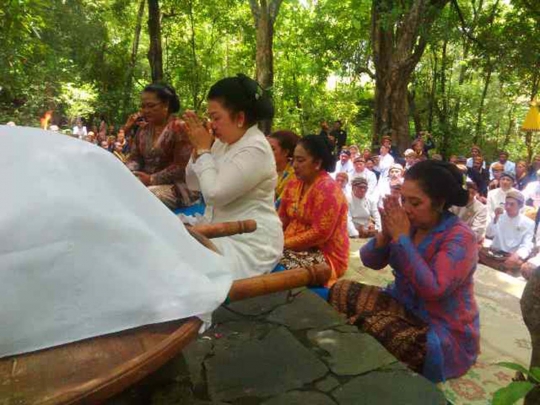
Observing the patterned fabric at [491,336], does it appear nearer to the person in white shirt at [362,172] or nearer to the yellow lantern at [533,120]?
the person in white shirt at [362,172]

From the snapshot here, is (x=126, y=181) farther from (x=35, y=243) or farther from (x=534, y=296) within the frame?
(x=534, y=296)

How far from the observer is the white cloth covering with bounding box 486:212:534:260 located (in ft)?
18.6

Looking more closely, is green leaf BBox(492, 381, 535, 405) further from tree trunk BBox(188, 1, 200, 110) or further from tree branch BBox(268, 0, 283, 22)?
tree trunk BBox(188, 1, 200, 110)

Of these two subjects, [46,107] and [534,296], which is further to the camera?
[46,107]

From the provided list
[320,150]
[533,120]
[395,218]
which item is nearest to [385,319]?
[395,218]

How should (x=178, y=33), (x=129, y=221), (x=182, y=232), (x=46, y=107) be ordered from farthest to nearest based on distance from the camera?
(x=178, y=33), (x=46, y=107), (x=182, y=232), (x=129, y=221)

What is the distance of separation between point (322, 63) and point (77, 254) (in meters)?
12.7

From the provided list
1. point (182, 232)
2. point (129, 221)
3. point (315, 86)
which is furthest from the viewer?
point (315, 86)

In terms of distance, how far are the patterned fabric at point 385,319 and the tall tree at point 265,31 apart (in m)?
6.60

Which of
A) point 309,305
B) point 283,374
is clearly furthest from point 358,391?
point 309,305

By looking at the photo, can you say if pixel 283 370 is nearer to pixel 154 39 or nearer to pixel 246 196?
pixel 246 196

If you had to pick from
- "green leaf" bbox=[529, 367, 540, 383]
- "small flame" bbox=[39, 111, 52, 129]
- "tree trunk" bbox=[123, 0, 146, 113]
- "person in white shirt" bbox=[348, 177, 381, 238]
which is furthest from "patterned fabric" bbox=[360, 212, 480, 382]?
"tree trunk" bbox=[123, 0, 146, 113]

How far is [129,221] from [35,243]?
0.60 ft

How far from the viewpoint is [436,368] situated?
2021mm
